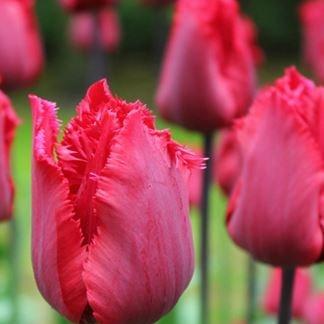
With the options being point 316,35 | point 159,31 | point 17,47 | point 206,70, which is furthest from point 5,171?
point 159,31

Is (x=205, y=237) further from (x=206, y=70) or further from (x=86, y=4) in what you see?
(x=86, y=4)

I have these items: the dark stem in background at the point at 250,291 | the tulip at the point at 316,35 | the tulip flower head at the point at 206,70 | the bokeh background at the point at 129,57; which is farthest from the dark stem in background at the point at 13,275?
the bokeh background at the point at 129,57

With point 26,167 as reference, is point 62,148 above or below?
above

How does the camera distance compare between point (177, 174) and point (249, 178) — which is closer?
point (177, 174)

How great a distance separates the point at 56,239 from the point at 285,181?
9.7 inches

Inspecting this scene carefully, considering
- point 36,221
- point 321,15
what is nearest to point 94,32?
point 321,15

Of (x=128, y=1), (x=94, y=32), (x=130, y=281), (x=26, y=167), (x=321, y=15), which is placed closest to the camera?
(x=130, y=281)

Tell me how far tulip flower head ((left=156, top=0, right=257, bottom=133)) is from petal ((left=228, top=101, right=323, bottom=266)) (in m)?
0.31

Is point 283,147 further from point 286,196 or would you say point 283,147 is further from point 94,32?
point 94,32

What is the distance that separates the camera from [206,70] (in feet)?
4.11

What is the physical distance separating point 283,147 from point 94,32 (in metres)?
0.98

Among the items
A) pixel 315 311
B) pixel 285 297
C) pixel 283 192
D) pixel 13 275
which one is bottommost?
pixel 13 275

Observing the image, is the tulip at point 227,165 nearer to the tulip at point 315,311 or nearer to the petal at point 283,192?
the tulip at point 315,311

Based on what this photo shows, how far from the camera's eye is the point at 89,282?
28.9 inches
